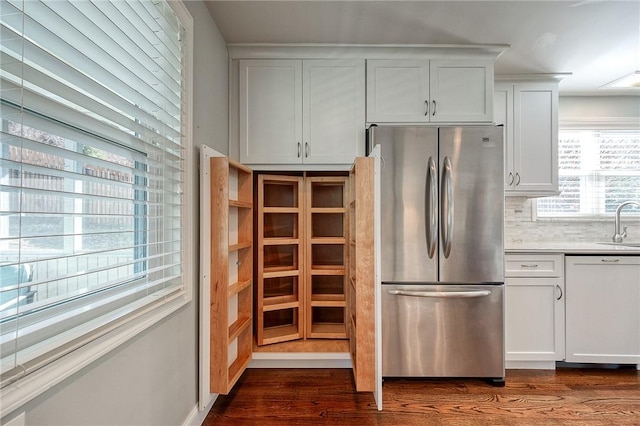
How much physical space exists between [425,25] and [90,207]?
2118 millimetres

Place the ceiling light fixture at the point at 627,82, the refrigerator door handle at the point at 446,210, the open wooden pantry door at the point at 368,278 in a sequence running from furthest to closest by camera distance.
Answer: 1. the ceiling light fixture at the point at 627,82
2. the refrigerator door handle at the point at 446,210
3. the open wooden pantry door at the point at 368,278

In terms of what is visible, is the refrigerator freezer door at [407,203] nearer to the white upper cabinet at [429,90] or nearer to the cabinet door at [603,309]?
the white upper cabinet at [429,90]

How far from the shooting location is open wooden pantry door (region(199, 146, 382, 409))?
177 cm

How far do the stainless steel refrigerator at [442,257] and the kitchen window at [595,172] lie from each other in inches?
52.7

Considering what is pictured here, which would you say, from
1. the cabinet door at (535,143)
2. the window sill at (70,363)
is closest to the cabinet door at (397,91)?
the cabinet door at (535,143)

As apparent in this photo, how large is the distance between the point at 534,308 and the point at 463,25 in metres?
2.06

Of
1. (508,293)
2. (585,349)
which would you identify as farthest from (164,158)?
(585,349)

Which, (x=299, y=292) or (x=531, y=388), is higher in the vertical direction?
(x=299, y=292)

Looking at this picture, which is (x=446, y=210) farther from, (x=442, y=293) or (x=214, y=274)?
(x=214, y=274)

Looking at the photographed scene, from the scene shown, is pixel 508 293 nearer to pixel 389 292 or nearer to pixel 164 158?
pixel 389 292

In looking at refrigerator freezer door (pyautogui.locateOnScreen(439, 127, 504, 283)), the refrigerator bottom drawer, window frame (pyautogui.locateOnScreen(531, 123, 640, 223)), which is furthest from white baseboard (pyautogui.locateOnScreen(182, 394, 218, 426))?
window frame (pyautogui.locateOnScreen(531, 123, 640, 223))

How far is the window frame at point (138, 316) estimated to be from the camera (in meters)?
0.78

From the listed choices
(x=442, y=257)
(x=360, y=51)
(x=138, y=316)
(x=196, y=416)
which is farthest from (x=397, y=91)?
(x=196, y=416)

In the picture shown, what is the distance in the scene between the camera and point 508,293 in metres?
2.44
